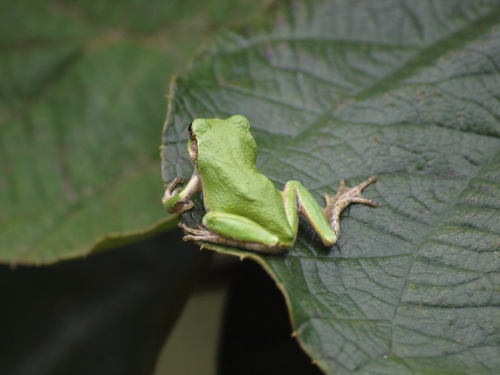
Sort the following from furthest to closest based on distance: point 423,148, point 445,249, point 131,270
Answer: point 131,270, point 423,148, point 445,249

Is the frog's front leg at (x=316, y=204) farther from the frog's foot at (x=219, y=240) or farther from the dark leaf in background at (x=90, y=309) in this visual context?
the dark leaf in background at (x=90, y=309)

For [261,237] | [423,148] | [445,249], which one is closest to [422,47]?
[423,148]

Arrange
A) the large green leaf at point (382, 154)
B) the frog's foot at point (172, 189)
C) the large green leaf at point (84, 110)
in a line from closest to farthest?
the large green leaf at point (382, 154) → the frog's foot at point (172, 189) → the large green leaf at point (84, 110)

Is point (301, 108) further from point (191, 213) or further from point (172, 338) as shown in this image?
point (172, 338)

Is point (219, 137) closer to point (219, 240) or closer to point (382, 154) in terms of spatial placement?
point (219, 240)

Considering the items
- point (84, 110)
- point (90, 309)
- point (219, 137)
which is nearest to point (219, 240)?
point (219, 137)

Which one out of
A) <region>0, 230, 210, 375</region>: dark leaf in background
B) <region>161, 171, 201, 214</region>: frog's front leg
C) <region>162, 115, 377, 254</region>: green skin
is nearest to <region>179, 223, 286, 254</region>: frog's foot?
<region>162, 115, 377, 254</region>: green skin

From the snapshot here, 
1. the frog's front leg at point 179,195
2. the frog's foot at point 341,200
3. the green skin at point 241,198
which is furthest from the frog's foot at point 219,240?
the frog's foot at point 341,200
